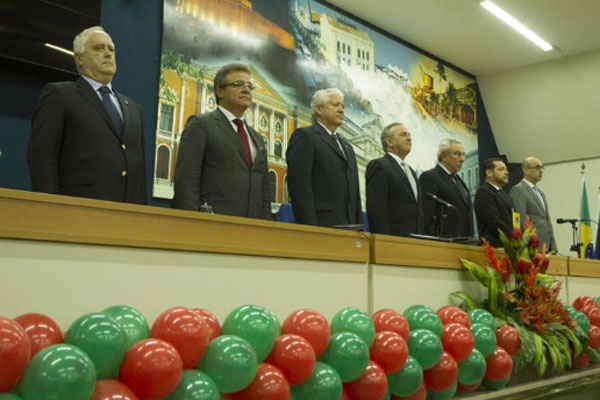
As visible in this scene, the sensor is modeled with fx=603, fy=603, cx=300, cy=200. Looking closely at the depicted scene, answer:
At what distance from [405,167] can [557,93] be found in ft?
16.7

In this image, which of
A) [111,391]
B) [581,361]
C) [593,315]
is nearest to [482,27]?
[593,315]

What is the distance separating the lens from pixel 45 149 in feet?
5.98

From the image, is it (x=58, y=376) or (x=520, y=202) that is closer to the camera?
(x=58, y=376)

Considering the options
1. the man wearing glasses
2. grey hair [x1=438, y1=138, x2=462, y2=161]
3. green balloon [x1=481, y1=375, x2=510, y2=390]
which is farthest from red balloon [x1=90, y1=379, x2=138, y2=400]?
the man wearing glasses

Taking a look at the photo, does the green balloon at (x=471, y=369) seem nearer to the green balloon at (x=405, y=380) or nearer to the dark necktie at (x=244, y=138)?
the green balloon at (x=405, y=380)

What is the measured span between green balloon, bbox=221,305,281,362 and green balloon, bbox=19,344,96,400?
0.37 m

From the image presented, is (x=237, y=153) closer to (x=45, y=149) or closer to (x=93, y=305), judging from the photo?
(x=45, y=149)

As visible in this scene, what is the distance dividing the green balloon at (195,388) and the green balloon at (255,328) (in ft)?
0.52

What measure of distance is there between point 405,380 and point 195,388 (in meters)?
0.64

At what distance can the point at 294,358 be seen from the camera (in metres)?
1.27

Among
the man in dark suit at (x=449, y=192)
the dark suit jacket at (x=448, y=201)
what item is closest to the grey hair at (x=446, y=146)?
the man in dark suit at (x=449, y=192)

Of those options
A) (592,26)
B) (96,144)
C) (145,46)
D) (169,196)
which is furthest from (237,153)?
(592,26)

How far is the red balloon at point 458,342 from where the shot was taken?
1.72 m

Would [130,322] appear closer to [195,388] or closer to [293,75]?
[195,388]
